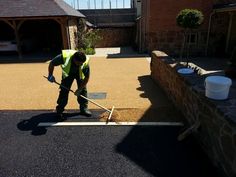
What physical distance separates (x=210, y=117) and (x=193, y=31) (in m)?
13.2

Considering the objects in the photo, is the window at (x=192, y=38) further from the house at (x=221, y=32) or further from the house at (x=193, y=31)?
the house at (x=221, y=32)

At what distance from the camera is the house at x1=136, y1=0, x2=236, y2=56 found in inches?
613

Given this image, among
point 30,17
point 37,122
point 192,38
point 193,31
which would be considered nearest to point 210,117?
point 37,122

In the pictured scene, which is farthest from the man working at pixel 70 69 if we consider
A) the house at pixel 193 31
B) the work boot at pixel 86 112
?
the house at pixel 193 31

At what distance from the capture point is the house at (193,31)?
15570 mm

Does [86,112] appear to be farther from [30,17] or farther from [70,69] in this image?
[30,17]

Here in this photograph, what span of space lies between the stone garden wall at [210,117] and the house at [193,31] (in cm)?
1032

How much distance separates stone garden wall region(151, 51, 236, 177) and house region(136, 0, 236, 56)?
10.3 m

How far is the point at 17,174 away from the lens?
12.6 ft

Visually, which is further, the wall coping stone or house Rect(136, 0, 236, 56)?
house Rect(136, 0, 236, 56)

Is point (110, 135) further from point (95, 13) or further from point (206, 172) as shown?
point (95, 13)

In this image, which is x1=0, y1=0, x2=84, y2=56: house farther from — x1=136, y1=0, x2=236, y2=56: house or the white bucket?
the white bucket

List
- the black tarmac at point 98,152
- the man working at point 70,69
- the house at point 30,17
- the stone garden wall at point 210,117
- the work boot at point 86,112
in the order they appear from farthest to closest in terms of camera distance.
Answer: the house at point 30,17
the work boot at point 86,112
the man working at point 70,69
the black tarmac at point 98,152
the stone garden wall at point 210,117

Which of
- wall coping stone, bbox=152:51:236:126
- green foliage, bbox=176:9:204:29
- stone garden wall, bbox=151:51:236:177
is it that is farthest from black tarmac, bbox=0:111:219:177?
green foliage, bbox=176:9:204:29
